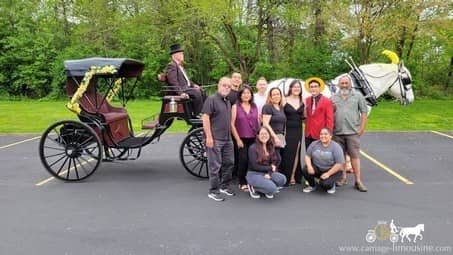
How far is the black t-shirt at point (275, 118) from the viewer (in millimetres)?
4961

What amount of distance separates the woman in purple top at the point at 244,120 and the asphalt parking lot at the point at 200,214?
28.2 inches

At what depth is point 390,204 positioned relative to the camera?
15.0 feet

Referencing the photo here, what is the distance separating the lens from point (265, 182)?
188 inches

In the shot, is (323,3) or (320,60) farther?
(320,60)

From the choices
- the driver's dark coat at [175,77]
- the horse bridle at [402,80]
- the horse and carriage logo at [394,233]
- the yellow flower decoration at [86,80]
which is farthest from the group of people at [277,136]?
the horse bridle at [402,80]

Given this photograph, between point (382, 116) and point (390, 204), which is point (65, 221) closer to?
point (390, 204)

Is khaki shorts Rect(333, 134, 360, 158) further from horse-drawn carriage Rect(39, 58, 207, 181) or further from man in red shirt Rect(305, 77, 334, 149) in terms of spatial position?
horse-drawn carriage Rect(39, 58, 207, 181)

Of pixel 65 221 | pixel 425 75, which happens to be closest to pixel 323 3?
pixel 425 75

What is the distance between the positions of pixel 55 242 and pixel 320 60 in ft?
57.7

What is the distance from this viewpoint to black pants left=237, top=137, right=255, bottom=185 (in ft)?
16.7

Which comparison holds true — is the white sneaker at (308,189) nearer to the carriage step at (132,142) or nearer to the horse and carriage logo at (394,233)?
the horse and carriage logo at (394,233)

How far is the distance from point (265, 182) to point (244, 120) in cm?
85

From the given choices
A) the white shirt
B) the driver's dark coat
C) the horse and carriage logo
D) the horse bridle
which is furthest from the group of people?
the horse bridle

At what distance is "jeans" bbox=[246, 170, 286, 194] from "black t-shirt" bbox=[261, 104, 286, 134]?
0.59 m
